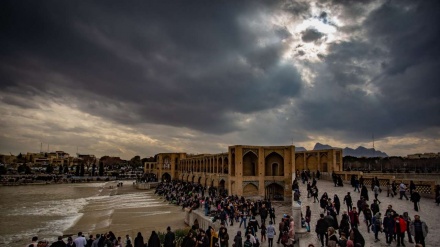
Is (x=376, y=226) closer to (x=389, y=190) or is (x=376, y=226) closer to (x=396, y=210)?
(x=396, y=210)

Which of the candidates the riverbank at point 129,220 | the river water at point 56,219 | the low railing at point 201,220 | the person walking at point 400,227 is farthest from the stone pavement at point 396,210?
the river water at point 56,219

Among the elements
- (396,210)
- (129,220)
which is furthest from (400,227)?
(129,220)

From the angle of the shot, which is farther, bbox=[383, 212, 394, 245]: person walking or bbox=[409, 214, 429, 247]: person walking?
bbox=[383, 212, 394, 245]: person walking

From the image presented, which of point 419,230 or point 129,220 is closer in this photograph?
point 419,230

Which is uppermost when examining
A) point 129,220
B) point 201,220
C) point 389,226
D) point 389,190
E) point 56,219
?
point 389,190

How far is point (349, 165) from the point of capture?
52906 millimetres

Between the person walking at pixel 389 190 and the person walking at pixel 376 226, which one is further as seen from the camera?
the person walking at pixel 389 190

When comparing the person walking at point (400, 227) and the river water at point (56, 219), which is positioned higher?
the person walking at point (400, 227)

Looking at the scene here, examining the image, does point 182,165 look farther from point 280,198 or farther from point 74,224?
point 74,224

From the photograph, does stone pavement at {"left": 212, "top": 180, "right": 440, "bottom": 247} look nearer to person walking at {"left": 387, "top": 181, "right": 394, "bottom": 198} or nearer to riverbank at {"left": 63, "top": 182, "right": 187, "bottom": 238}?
person walking at {"left": 387, "top": 181, "right": 394, "bottom": 198}

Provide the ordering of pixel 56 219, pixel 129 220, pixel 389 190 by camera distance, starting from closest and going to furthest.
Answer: pixel 389 190
pixel 129 220
pixel 56 219

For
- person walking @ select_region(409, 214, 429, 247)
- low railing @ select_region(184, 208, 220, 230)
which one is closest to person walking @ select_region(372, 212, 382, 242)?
person walking @ select_region(409, 214, 429, 247)

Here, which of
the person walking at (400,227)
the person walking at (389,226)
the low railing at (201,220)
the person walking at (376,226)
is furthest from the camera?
the low railing at (201,220)

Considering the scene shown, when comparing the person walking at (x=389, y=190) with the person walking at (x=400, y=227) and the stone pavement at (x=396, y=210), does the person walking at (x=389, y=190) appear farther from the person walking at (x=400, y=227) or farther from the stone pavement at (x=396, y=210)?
the person walking at (x=400, y=227)
